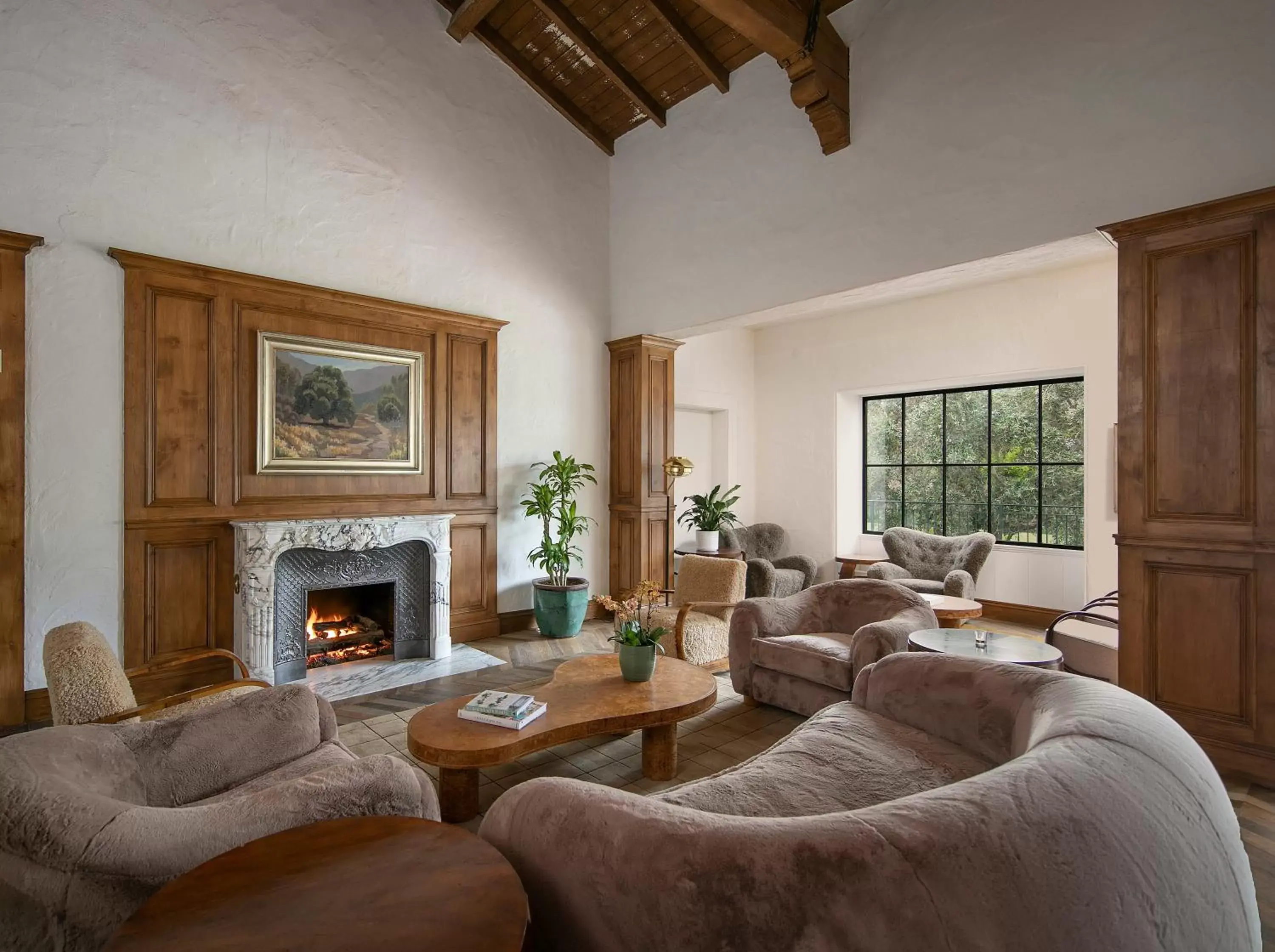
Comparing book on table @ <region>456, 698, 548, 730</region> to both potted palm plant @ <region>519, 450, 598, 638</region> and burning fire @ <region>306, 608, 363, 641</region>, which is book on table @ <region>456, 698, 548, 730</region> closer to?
burning fire @ <region>306, 608, 363, 641</region>

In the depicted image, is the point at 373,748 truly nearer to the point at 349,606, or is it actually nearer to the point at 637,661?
the point at 637,661

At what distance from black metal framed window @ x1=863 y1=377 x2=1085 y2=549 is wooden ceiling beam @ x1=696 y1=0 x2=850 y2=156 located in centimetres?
340

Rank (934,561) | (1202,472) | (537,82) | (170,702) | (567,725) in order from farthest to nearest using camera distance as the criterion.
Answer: (934,561) < (537,82) < (1202,472) < (567,725) < (170,702)

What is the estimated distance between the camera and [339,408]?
4824mm

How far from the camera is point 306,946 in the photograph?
1.02 metres

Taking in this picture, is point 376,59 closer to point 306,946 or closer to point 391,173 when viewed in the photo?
point 391,173

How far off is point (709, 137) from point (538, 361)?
7.96 ft

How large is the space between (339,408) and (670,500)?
10.1ft

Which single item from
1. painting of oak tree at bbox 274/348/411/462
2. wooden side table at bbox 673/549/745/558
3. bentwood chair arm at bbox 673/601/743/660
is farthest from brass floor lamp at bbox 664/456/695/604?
painting of oak tree at bbox 274/348/411/462

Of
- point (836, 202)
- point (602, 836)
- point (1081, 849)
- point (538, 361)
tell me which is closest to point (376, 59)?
point (538, 361)

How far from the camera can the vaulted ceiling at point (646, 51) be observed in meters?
4.16

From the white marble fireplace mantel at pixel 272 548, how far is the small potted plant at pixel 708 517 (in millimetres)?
3071

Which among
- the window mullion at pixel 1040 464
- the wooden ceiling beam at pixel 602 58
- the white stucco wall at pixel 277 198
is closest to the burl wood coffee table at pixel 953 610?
the window mullion at pixel 1040 464

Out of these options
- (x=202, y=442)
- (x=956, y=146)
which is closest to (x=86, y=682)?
(x=202, y=442)
